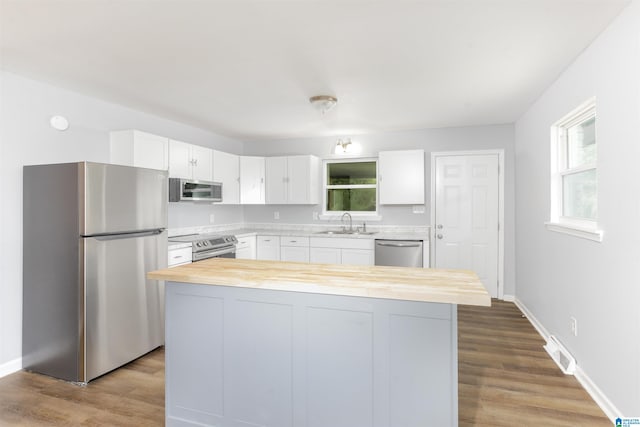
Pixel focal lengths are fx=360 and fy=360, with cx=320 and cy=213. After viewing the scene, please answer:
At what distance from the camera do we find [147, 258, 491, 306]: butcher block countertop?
64.6 inches

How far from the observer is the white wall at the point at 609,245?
195 centimetres

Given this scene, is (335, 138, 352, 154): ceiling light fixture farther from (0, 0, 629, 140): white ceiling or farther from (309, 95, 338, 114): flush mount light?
(309, 95, 338, 114): flush mount light

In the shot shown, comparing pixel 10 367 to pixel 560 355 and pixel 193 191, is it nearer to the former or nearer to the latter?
pixel 193 191

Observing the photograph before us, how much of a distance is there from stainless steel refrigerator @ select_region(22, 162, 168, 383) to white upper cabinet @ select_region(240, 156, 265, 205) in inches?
93.9

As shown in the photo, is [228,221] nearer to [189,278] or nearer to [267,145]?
[267,145]

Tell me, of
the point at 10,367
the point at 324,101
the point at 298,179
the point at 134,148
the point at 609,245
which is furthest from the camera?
the point at 298,179

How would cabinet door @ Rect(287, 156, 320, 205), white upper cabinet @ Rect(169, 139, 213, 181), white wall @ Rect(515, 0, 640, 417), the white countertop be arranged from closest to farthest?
white wall @ Rect(515, 0, 640, 417)
white upper cabinet @ Rect(169, 139, 213, 181)
the white countertop
cabinet door @ Rect(287, 156, 320, 205)

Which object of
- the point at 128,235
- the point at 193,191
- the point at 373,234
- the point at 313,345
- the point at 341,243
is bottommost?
the point at 313,345

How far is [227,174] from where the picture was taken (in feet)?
17.0

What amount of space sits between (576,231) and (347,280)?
1.95 meters

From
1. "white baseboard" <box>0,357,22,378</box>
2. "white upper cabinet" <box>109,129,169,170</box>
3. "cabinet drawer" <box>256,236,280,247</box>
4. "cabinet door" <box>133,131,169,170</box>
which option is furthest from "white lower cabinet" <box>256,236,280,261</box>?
"white baseboard" <box>0,357,22,378</box>

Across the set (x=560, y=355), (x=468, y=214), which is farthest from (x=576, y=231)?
(x=468, y=214)

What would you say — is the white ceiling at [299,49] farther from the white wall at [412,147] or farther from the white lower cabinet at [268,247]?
the white lower cabinet at [268,247]

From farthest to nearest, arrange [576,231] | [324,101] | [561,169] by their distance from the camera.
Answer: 1. [324,101]
2. [561,169]
3. [576,231]
